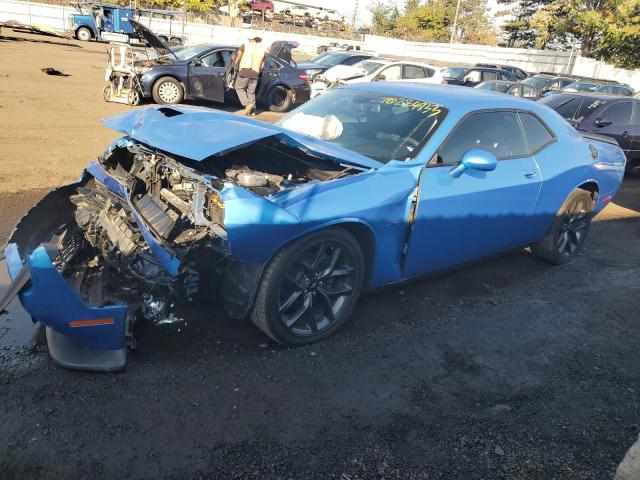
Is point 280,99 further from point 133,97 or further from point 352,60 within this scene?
point 352,60

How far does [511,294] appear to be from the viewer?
14.5ft

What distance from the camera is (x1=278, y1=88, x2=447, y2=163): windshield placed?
3.65 meters

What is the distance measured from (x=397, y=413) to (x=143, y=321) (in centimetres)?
174

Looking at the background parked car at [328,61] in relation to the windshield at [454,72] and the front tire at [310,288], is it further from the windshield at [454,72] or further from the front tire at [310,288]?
the front tire at [310,288]

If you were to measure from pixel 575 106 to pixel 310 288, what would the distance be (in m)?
8.55

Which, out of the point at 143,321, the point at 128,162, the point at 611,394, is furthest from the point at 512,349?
the point at 128,162

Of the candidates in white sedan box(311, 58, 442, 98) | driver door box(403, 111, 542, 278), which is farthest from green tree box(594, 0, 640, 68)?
driver door box(403, 111, 542, 278)

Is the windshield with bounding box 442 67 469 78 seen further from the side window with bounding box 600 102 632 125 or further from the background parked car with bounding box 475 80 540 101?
the side window with bounding box 600 102 632 125

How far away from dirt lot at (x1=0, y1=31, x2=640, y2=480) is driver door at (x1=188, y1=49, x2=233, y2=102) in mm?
8021

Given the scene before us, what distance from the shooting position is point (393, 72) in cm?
1402

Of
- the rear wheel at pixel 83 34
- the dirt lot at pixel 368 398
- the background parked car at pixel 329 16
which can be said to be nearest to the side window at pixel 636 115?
the dirt lot at pixel 368 398

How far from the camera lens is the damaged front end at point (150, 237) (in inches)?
104

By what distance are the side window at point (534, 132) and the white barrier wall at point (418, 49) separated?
28.4 m

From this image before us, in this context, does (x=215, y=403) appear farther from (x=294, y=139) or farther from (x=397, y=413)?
(x=294, y=139)
